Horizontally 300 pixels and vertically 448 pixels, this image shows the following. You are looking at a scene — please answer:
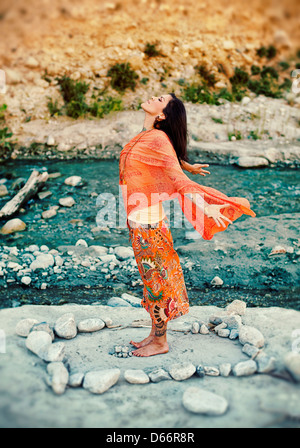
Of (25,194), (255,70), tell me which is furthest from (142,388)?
(255,70)

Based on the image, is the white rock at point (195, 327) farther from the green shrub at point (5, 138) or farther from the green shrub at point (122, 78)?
the green shrub at point (122, 78)

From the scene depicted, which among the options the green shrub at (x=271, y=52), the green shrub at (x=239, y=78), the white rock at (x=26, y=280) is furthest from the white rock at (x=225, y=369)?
the green shrub at (x=271, y=52)

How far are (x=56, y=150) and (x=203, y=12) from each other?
18.6 feet

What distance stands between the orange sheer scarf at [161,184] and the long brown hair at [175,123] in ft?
0.25

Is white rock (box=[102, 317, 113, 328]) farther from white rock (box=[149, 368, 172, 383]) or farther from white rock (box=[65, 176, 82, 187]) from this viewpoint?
white rock (box=[65, 176, 82, 187])

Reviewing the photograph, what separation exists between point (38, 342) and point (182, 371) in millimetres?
809

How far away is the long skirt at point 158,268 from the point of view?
239cm

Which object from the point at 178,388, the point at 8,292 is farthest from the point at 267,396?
the point at 8,292

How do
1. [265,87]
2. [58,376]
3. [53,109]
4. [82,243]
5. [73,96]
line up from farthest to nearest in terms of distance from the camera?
[265,87], [73,96], [53,109], [82,243], [58,376]

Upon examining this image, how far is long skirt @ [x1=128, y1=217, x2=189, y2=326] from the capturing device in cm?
239

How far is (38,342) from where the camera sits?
7.50 feet

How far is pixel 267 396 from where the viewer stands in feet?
6.22

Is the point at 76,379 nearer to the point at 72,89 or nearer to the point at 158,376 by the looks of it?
the point at 158,376

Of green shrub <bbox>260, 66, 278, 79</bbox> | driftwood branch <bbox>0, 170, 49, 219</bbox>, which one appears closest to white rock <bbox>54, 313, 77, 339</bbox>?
driftwood branch <bbox>0, 170, 49, 219</bbox>
